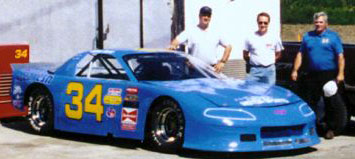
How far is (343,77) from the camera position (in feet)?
33.1

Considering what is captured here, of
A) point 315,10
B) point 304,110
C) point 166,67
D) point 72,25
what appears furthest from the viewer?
point 315,10

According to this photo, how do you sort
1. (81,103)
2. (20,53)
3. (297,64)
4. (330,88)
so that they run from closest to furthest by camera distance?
(81,103) < (330,88) < (297,64) < (20,53)

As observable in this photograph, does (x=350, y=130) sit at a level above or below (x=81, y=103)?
below

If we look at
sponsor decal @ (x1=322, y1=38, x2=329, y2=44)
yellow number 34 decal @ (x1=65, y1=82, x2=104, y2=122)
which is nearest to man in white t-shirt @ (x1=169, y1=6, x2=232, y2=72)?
sponsor decal @ (x1=322, y1=38, x2=329, y2=44)

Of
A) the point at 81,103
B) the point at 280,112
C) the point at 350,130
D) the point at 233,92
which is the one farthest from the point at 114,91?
the point at 350,130

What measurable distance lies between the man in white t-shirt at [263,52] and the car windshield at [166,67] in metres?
0.87

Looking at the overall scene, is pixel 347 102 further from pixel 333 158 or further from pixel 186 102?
pixel 186 102

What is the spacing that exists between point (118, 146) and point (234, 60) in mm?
5351

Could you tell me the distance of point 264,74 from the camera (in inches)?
414

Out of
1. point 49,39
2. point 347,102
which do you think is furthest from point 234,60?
point 347,102

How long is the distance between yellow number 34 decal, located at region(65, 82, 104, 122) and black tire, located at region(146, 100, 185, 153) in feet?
2.74

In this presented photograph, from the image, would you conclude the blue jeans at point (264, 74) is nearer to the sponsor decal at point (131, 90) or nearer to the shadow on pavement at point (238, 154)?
the shadow on pavement at point (238, 154)

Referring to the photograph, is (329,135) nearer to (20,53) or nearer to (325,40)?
(325,40)

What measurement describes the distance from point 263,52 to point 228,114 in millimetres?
2315
